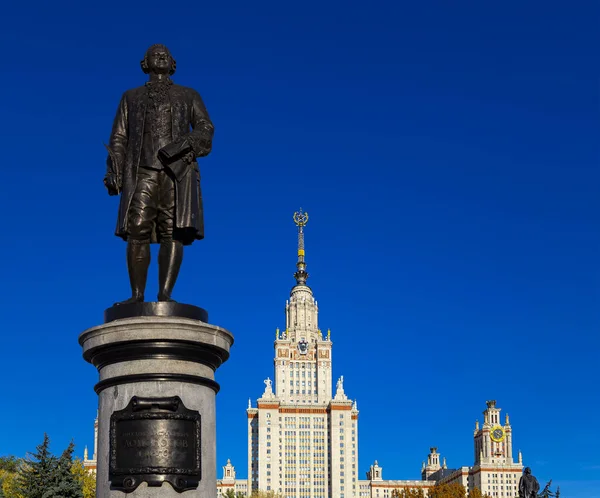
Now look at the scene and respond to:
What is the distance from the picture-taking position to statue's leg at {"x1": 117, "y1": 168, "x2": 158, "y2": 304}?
1424cm

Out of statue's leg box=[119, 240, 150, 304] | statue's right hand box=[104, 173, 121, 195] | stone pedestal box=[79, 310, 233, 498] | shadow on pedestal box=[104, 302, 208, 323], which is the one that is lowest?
stone pedestal box=[79, 310, 233, 498]

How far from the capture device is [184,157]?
14.4 metres

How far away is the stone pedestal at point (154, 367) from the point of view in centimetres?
1331

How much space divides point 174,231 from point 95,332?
1.90 m

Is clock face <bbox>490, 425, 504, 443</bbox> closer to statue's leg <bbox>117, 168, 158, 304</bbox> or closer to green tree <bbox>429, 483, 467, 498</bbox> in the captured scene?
green tree <bbox>429, 483, 467, 498</bbox>

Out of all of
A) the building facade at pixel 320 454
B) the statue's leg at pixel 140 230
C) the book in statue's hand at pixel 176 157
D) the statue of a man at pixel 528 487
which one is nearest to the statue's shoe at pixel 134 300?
the statue's leg at pixel 140 230

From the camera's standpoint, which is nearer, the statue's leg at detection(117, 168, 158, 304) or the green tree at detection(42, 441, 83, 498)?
the statue's leg at detection(117, 168, 158, 304)

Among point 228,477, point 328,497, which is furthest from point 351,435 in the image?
point 228,477

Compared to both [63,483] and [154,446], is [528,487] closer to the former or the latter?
[63,483]

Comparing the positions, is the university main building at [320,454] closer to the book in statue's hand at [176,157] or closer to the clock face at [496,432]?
the clock face at [496,432]

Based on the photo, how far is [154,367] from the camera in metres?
13.4

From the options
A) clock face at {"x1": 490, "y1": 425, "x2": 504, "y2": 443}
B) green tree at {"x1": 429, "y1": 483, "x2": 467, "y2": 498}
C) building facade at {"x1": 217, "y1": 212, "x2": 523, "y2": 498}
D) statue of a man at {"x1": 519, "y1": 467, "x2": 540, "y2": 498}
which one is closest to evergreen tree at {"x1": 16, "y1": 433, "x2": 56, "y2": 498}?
statue of a man at {"x1": 519, "y1": 467, "x2": 540, "y2": 498}

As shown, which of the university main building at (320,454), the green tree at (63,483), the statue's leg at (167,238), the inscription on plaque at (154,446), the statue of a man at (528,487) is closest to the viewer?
the inscription on plaque at (154,446)

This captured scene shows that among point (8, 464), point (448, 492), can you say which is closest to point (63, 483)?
point (8, 464)
